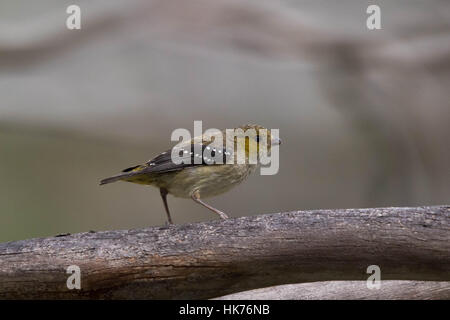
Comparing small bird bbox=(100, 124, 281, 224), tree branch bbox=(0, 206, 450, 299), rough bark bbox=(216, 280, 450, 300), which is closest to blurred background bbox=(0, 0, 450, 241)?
small bird bbox=(100, 124, 281, 224)

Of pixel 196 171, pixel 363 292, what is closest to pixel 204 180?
pixel 196 171

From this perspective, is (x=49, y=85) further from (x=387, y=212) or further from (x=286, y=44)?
(x=387, y=212)

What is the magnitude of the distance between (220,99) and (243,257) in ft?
13.4

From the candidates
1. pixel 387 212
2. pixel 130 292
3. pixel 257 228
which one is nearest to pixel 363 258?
pixel 387 212

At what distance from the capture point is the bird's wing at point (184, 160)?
8.79 ft

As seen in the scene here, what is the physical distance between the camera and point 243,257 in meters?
2.16

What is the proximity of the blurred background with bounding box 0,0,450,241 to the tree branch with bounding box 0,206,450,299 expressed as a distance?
346cm

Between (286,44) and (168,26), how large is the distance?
1138 millimetres

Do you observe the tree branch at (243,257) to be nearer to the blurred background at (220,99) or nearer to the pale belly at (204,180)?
the pale belly at (204,180)

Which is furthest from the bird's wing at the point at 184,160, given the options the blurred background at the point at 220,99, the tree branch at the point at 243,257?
the blurred background at the point at 220,99

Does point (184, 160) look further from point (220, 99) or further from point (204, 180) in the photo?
point (220, 99)

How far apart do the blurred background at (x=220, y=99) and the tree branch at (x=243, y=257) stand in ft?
11.3

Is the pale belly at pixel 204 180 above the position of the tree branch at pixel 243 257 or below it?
above

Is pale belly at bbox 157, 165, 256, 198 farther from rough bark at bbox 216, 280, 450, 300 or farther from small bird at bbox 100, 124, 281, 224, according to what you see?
rough bark at bbox 216, 280, 450, 300
